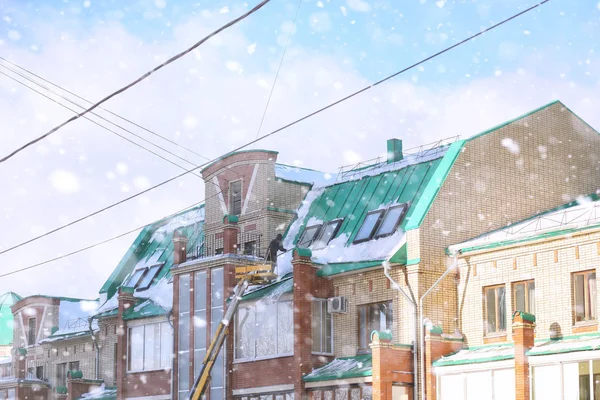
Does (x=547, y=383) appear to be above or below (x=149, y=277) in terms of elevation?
below

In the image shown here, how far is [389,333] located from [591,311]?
5499mm

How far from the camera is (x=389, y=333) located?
28844 millimetres

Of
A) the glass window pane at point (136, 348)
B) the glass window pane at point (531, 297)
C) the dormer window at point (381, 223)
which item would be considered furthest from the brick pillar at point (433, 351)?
the glass window pane at point (136, 348)

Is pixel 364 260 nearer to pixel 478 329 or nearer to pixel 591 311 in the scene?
pixel 478 329

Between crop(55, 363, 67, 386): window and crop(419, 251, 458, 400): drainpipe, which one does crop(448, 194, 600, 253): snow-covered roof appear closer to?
crop(419, 251, 458, 400): drainpipe

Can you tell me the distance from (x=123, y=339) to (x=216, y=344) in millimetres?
6391

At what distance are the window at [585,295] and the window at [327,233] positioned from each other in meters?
9.61

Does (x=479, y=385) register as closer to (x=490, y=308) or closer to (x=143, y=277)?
(x=490, y=308)

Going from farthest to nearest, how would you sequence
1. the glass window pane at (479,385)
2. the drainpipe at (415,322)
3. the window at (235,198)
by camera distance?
the window at (235,198)
the drainpipe at (415,322)
the glass window pane at (479,385)

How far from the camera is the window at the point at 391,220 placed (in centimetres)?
3219

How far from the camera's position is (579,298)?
26.8 meters

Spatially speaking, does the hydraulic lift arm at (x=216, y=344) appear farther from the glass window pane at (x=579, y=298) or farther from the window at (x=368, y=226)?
the glass window pane at (x=579, y=298)

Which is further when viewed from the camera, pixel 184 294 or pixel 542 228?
pixel 184 294

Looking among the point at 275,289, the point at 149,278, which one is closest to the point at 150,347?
the point at 149,278
